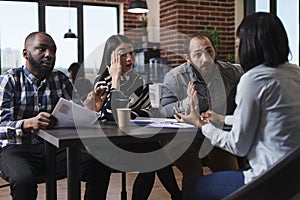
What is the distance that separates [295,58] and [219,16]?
131 centimetres

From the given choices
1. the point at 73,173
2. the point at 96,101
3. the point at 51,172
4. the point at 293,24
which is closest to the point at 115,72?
the point at 96,101

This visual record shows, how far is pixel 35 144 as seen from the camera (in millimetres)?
2254

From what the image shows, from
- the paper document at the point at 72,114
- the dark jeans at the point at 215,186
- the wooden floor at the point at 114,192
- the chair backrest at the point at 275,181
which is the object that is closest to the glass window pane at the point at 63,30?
the wooden floor at the point at 114,192

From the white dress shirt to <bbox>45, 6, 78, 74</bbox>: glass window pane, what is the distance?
17.6 feet

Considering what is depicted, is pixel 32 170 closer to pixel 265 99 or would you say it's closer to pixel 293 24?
pixel 265 99

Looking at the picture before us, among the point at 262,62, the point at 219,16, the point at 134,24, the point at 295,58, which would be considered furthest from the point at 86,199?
the point at 134,24

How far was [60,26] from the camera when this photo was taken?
21.3 feet

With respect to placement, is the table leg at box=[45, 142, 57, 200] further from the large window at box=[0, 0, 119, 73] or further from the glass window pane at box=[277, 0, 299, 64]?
the large window at box=[0, 0, 119, 73]

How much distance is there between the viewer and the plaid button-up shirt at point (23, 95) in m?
2.12

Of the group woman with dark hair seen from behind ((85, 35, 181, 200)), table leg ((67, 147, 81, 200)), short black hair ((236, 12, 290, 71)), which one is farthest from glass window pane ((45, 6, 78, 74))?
short black hair ((236, 12, 290, 71))

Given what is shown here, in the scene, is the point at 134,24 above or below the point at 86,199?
above

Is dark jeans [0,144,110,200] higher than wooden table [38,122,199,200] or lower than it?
lower

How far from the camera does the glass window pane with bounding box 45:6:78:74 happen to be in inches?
253

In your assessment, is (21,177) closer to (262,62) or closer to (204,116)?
(204,116)
